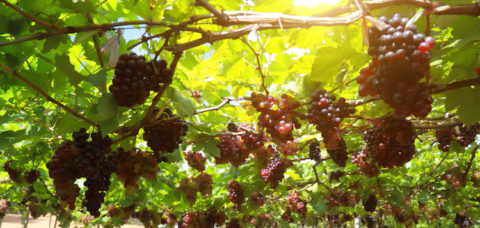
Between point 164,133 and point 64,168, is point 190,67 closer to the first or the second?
point 164,133

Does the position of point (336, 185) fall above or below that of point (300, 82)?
below

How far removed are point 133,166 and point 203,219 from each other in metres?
5.20

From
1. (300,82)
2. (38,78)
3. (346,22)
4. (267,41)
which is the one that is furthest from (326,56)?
(38,78)

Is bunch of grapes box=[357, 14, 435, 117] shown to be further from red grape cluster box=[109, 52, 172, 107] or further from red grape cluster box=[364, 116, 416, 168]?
red grape cluster box=[109, 52, 172, 107]

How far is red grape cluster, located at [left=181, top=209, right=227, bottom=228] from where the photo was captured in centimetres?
693

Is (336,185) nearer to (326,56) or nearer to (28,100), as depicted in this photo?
(326,56)

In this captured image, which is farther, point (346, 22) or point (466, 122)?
point (466, 122)

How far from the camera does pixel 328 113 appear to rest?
1.97m

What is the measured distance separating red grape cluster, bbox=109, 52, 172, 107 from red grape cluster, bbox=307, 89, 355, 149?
1091 millimetres

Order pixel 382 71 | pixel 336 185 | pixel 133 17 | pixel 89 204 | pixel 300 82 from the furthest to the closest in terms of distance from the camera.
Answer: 1. pixel 336 185
2. pixel 133 17
3. pixel 300 82
4. pixel 89 204
5. pixel 382 71

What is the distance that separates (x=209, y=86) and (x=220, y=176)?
14.8 ft

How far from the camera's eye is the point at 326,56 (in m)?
1.92

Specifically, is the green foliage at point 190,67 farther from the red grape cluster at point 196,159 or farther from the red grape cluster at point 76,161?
the red grape cluster at point 196,159

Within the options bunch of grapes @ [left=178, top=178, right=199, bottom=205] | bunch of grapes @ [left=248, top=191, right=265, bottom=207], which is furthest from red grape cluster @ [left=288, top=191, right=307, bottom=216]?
bunch of grapes @ [left=178, top=178, right=199, bottom=205]
